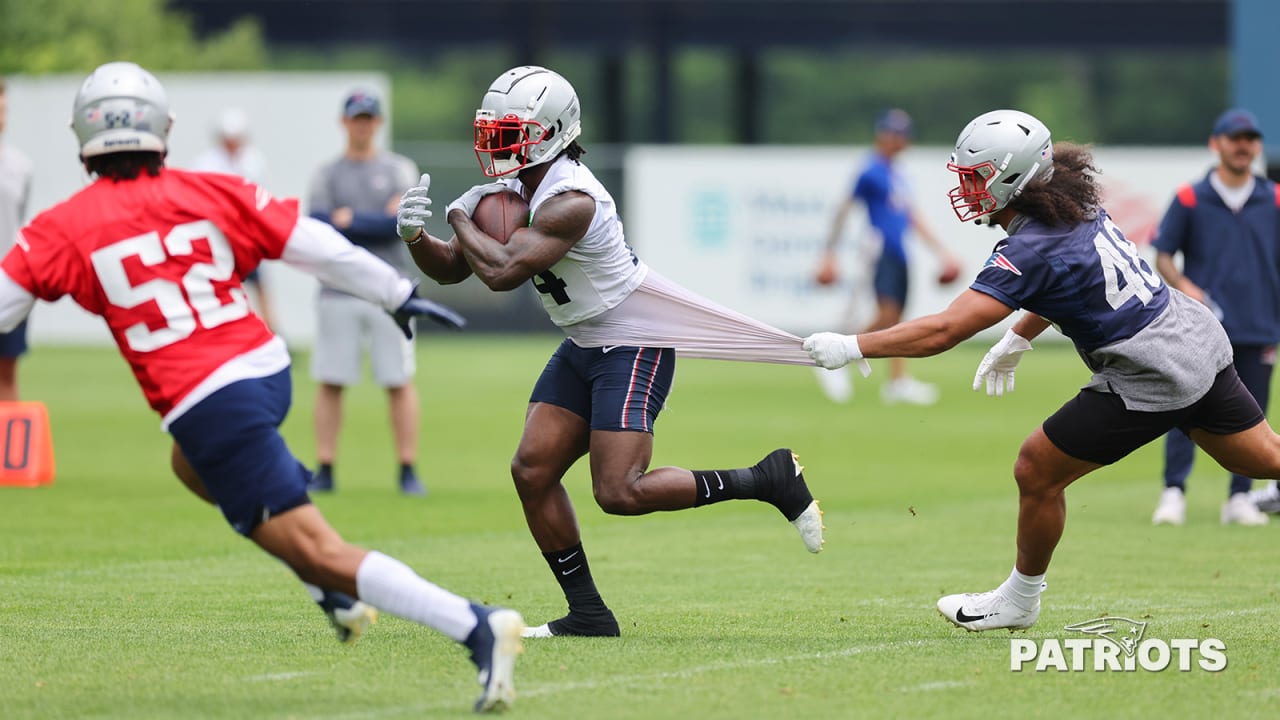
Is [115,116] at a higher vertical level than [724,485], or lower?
higher

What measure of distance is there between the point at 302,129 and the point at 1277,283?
55.6ft

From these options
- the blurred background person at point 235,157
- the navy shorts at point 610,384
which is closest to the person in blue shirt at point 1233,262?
the navy shorts at point 610,384

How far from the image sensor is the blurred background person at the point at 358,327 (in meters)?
11.4

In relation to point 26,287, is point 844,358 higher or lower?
lower

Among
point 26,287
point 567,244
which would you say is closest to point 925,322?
point 567,244

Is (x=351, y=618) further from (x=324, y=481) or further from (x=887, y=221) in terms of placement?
(x=887, y=221)

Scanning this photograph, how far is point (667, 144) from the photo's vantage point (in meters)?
34.1

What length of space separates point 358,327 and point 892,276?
23.3 feet

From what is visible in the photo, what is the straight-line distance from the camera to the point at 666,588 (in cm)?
808

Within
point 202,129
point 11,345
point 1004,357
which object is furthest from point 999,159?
point 202,129

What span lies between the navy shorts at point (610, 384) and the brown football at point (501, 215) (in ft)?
1.72

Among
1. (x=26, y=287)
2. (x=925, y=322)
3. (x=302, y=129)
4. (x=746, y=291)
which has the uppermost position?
(x=26, y=287)

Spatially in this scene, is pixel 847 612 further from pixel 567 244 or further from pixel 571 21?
pixel 571 21

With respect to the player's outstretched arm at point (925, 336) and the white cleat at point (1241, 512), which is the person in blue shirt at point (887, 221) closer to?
the white cleat at point (1241, 512)
